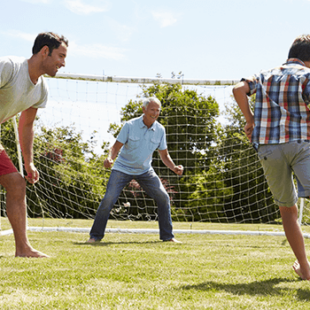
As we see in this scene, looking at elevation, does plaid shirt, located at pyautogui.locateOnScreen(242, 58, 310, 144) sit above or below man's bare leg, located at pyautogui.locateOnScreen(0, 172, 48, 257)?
above

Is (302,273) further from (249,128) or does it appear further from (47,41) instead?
(47,41)

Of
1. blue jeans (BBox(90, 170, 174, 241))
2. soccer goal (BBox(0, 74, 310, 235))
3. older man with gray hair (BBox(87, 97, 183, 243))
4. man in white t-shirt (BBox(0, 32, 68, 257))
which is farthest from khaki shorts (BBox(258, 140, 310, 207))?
soccer goal (BBox(0, 74, 310, 235))

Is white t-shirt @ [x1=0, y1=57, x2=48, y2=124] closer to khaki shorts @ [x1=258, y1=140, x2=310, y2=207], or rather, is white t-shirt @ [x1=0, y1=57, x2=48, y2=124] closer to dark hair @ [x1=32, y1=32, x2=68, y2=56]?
dark hair @ [x1=32, y1=32, x2=68, y2=56]

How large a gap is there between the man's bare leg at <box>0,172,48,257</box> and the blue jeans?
70.0 inches

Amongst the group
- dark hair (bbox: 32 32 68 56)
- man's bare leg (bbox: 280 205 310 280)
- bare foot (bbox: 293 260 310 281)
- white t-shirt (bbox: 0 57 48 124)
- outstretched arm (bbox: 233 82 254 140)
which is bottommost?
bare foot (bbox: 293 260 310 281)

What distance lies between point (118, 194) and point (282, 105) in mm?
3021

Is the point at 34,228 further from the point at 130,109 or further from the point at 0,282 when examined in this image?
the point at 130,109

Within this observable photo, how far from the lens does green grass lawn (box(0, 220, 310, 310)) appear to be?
2.07 m

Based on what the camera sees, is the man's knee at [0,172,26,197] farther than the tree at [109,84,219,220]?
No

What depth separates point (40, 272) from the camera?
2.79 m

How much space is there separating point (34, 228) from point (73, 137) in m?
4.34

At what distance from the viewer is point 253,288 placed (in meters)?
2.47

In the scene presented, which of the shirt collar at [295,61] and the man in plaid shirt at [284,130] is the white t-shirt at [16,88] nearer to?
the man in plaid shirt at [284,130]

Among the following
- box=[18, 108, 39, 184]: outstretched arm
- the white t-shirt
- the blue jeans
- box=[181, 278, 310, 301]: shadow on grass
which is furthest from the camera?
the blue jeans
